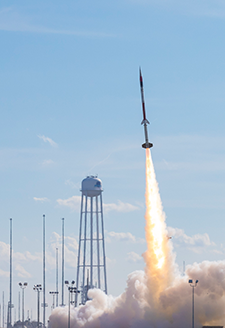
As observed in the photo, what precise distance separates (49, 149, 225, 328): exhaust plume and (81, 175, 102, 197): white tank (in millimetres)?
44042

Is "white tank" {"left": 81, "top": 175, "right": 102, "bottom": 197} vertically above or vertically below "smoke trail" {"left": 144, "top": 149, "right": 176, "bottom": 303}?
above

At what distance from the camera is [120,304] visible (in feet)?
359

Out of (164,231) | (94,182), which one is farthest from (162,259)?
(94,182)

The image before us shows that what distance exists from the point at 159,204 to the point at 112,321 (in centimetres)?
2011

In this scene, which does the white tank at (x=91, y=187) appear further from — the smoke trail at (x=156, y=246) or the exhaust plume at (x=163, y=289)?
the smoke trail at (x=156, y=246)

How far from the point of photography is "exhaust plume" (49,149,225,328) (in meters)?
99.8

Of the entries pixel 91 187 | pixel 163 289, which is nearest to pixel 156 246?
pixel 163 289

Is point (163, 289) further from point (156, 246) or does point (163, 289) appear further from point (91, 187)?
point (91, 187)

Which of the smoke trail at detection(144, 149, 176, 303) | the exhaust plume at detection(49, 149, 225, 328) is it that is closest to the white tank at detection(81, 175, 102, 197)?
the exhaust plume at detection(49, 149, 225, 328)

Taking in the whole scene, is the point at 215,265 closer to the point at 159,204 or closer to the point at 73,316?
the point at 159,204

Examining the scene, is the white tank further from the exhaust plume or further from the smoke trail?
the smoke trail

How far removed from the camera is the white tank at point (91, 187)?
487 ft

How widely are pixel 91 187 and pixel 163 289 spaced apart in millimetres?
49100

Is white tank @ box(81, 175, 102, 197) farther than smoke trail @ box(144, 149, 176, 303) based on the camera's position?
Yes
